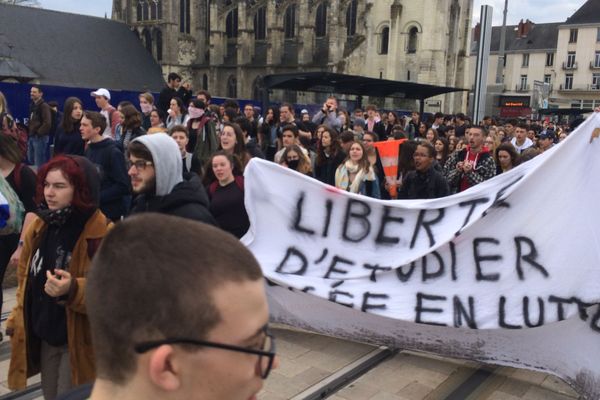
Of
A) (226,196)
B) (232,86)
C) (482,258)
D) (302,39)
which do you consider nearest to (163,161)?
(226,196)

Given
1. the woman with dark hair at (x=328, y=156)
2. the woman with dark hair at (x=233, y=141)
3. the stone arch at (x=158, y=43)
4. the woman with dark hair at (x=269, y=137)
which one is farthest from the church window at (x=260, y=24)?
the woman with dark hair at (x=233, y=141)

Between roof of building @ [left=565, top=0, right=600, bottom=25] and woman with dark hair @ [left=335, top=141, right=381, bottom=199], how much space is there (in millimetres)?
73001

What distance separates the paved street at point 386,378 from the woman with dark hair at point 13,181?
86 cm

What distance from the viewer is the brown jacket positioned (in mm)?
2896

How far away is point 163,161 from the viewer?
329cm

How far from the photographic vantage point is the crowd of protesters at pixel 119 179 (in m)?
2.96

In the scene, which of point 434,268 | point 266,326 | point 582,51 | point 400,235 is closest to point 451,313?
point 434,268

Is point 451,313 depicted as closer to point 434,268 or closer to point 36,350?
point 434,268

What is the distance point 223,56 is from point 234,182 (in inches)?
2118

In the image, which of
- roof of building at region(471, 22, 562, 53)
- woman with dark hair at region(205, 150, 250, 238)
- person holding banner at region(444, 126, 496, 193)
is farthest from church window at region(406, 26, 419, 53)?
woman with dark hair at region(205, 150, 250, 238)

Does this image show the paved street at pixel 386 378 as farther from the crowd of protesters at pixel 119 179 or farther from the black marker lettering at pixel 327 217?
the crowd of protesters at pixel 119 179

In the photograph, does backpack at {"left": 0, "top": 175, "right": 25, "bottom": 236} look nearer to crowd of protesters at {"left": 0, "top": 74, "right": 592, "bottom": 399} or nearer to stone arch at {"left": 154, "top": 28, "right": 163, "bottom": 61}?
crowd of protesters at {"left": 0, "top": 74, "right": 592, "bottom": 399}

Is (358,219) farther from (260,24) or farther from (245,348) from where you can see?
(260,24)

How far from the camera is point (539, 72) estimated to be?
73.8 metres
